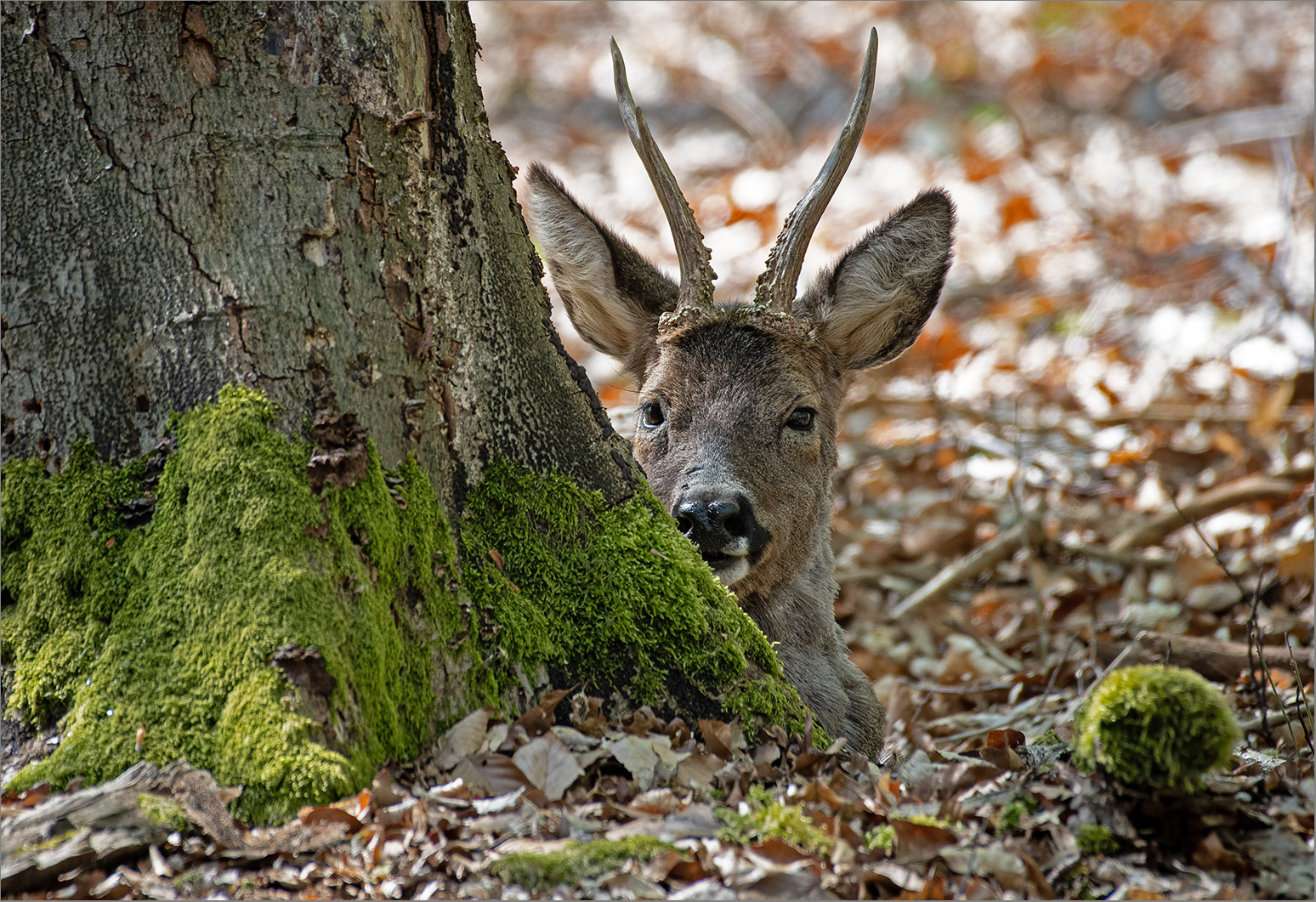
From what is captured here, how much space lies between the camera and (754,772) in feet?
10.3

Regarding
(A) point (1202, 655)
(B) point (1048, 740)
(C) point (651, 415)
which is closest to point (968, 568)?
(A) point (1202, 655)

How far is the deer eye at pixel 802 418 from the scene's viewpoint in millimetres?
5547

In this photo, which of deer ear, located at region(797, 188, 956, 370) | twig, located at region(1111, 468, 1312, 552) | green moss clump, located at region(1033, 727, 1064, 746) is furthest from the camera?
twig, located at region(1111, 468, 1312, 552)

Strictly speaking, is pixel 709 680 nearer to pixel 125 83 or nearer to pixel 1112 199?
pixel 125 83

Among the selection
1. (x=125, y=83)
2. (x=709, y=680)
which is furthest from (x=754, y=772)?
(x=125, y=83)

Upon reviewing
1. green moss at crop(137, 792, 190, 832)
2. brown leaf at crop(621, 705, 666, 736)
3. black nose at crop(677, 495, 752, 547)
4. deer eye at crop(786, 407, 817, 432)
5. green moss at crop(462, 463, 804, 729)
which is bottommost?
green moss at crop(137, 792, 190, 832)

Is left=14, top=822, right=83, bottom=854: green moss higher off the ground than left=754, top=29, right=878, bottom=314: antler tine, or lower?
lower

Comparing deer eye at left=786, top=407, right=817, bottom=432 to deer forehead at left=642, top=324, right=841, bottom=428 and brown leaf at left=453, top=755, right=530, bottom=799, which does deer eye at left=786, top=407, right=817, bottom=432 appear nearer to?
deer forehead at left=642, top=324, right=841, bottom=428

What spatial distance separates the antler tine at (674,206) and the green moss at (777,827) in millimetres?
2713

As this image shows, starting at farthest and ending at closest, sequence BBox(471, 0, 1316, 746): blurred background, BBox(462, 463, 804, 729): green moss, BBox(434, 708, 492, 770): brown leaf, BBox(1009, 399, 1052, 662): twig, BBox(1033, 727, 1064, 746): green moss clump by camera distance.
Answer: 1. BBox(471, 0, 1316, 746): blurred background
2. BBox(1009, 399, 1052, 662): twig
3. BBox(1033, 727, 1064, 746): green moss clump
4. BBox(462, 463, 804, 729): green moss
5. BBox(434, 708, 492, 770): brown leaf

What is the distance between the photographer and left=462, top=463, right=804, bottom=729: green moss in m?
3.45

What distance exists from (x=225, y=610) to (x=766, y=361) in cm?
313

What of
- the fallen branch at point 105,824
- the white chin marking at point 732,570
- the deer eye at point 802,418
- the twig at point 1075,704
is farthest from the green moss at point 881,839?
the deer eye at point 802,418

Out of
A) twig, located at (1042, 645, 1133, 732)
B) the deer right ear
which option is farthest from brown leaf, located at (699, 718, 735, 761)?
the deer right ear
